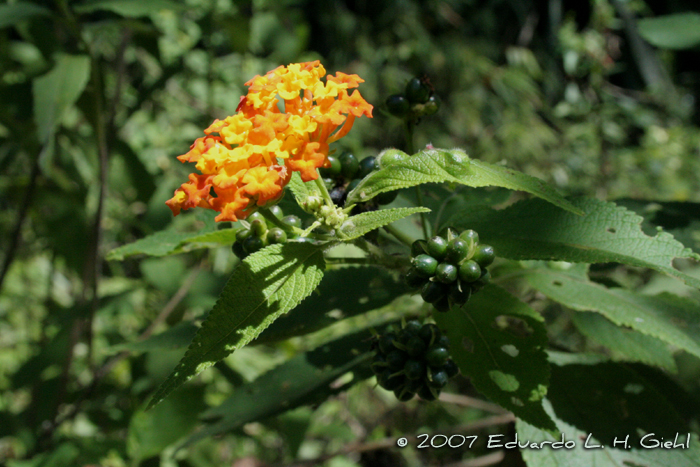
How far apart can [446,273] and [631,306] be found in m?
0.55

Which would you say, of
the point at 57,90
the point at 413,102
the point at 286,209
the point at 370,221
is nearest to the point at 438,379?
the point at 370,221

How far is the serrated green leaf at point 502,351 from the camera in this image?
0.95 m

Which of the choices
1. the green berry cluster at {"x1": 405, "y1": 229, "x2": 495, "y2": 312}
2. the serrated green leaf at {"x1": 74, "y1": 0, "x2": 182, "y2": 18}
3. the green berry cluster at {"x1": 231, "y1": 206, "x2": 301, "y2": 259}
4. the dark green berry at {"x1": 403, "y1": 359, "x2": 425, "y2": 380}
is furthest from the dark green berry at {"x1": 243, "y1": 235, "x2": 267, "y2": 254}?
the serrated green leaf at {"x1": 74, "y1": 0, "x2": 182, "y2": 18}

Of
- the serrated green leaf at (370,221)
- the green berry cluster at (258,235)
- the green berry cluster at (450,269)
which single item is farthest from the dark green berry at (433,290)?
the green berry cluster at (258,235)

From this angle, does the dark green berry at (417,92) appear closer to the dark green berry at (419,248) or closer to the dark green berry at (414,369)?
the dark green berry at (419,248)

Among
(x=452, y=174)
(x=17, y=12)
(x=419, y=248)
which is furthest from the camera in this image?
(x=17, y=12)

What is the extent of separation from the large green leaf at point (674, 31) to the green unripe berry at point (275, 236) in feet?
5.24

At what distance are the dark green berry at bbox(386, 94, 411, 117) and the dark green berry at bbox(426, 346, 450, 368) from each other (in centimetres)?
50

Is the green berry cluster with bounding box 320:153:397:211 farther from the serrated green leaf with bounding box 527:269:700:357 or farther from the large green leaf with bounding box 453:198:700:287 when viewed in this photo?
the serrated green leaf with bounding box 527:269:700:357

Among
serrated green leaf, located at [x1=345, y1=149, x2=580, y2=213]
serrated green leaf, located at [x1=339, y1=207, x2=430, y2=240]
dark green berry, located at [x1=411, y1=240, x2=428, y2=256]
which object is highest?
serrated green leaf, located at [x1=345, y1=149, x2=580, y2=213]

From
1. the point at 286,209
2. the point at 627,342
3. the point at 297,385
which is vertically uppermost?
the point at 286,209

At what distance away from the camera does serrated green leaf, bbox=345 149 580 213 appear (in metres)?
0.79

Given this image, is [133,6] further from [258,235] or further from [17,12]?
[258,235]

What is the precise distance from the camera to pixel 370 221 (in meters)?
0.82
